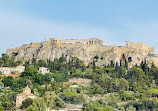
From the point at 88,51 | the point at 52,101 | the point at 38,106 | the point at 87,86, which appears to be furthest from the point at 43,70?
the point at 38,106

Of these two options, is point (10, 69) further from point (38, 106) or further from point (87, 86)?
point (38, 106)

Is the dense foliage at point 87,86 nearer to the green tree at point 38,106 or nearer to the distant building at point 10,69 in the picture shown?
the green tree at point 38,106

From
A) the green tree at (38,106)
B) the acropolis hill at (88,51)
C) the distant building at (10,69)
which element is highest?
the acropolis hill at (88,51)

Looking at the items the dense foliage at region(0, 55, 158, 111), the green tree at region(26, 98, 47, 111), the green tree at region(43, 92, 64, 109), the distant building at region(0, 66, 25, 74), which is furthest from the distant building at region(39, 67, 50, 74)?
the green tree at region(26, 98, 47, 111)

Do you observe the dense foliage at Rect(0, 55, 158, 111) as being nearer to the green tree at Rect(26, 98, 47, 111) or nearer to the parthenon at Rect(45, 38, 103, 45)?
the green tree at Rect(26, 98, 47, 111)

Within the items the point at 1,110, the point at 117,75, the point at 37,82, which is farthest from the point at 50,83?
the point at 1,110

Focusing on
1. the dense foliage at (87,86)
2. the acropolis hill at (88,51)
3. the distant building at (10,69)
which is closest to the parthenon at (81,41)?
the acropolis hill at (88,51)

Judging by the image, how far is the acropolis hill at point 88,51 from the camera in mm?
65750

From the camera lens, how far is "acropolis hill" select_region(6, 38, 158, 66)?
6575 centimetres

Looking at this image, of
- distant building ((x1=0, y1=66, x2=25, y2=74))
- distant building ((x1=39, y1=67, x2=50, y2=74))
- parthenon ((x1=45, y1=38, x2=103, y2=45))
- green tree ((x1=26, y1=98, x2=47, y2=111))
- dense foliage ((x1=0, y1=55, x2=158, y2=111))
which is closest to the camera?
green tree ((x1=26, y1=98, x2=47, y2=111))

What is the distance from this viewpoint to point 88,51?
6819cm

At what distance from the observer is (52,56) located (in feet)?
224

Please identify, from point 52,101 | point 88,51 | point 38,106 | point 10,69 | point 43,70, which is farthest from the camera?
point 88,51

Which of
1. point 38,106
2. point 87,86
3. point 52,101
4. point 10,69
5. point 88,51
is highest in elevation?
point 88,51
